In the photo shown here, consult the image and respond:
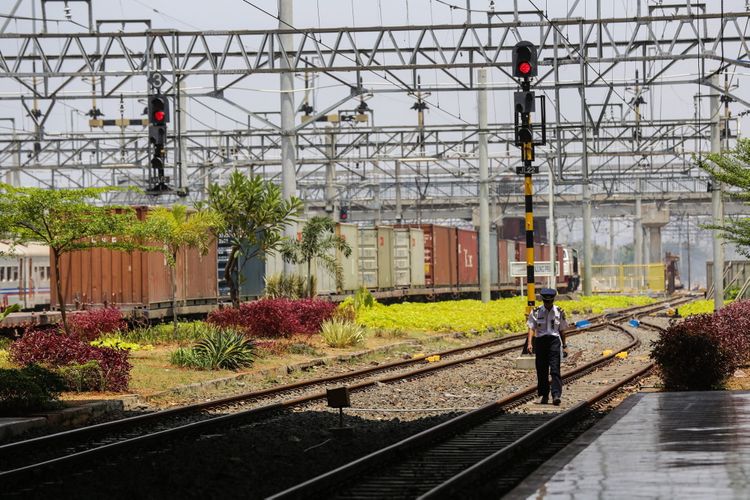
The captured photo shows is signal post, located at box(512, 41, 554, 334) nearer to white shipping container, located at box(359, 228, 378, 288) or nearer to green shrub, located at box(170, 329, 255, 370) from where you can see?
green shrub, located at box(170, 329, 255, 370)

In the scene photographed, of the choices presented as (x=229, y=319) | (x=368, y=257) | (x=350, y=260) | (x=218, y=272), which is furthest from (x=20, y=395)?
(x=368, y=257)

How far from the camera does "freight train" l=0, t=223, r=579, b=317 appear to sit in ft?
100

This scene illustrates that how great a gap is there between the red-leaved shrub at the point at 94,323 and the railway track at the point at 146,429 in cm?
655

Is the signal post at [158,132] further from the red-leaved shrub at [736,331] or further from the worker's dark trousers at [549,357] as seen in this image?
the worker's dark trousers at [549,357]

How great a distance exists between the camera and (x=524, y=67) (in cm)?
2241

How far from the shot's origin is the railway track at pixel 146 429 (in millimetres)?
12094

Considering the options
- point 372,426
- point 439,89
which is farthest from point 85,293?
point 372,426

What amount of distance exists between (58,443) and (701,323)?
12797 millimetres

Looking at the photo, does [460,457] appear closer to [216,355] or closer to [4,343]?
[216,355]

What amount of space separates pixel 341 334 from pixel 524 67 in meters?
8.77

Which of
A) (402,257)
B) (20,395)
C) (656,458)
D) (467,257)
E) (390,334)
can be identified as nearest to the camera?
(656,458)

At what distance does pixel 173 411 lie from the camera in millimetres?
15961

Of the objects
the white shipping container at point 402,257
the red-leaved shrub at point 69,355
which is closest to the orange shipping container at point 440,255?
the white shipping container at point 402,257

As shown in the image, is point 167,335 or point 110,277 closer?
point 167,335
